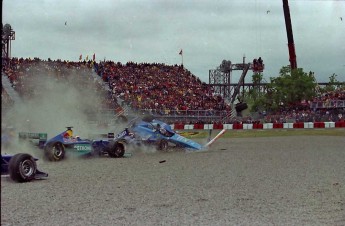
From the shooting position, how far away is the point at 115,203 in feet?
22.1

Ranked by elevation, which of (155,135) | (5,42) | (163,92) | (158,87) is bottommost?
(155,135)

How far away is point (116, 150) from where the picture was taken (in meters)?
14.8

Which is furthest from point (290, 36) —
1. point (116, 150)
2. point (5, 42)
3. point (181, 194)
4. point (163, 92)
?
point (5, 42)

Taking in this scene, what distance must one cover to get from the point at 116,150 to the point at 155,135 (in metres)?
2.37

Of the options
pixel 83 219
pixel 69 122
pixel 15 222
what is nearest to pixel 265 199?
pixel 83 219

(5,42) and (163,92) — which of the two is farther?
(163,92)

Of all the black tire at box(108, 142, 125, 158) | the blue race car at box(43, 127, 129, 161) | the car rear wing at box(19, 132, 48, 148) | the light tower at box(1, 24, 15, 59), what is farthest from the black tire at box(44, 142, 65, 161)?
the light tower at box(1, 24, 15, 59)

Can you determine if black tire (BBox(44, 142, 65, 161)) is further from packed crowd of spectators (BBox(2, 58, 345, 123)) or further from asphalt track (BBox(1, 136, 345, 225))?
packed crowd of spectators (BBox(2, 58, 345, 123))

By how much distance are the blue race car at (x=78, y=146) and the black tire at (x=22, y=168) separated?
156 inches

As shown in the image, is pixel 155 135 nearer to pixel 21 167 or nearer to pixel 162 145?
pixel 162 145

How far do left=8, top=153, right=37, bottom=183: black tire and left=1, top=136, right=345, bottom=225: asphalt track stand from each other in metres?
0.15

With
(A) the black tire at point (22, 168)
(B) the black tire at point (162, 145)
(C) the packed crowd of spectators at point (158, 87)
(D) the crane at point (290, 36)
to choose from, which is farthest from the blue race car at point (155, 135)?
(D) the crane at point (290, 36)

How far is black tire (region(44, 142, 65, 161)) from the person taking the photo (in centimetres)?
1274

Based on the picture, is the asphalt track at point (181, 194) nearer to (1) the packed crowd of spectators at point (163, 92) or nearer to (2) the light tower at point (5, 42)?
(2) the light tower at point (5, 42)
